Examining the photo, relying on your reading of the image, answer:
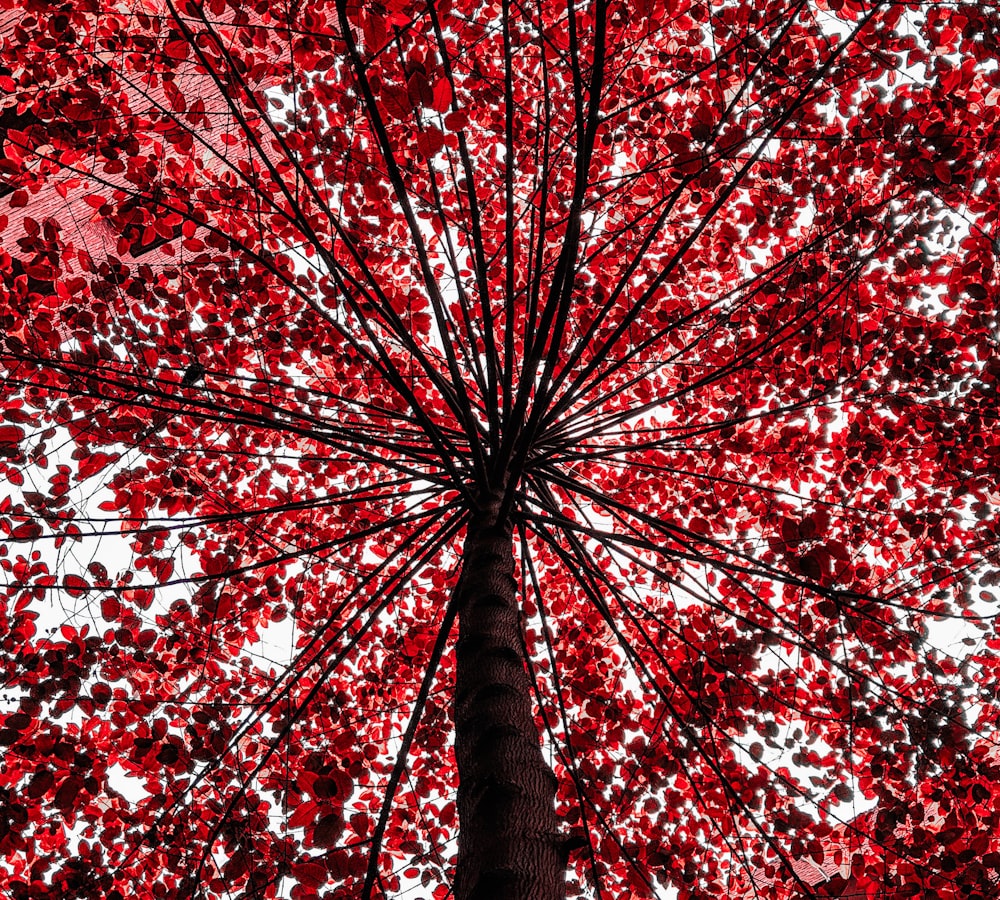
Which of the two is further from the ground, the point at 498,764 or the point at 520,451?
the point at 520,451

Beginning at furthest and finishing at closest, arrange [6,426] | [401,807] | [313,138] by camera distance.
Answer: [313,138]
[401,807]
[6,426]

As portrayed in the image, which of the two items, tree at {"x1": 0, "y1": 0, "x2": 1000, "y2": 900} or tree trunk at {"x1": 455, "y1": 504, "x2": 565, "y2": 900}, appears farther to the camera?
tree at {"x1": 0, "y1": 0, "x2": 1000, "y2": 900}

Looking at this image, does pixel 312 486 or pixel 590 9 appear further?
pixel 312 486

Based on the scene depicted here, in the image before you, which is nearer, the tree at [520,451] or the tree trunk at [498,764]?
the tree trunk at [498,764]

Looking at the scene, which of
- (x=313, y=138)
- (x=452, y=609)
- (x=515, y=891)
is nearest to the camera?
(x=515, y=891)

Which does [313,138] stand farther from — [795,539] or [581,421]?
[795,539]

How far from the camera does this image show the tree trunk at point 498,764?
2.40 meters

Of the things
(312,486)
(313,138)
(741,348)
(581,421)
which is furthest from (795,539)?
(313,138)

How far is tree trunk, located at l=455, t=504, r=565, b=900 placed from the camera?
2.40 m

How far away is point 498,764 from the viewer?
275 centimetres

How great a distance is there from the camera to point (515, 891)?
7.54 feet

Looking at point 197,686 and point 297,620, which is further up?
point 297,620

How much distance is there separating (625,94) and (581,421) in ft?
10.6

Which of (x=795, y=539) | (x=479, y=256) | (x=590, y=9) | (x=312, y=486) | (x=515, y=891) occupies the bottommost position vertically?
(x=515, y=891)
